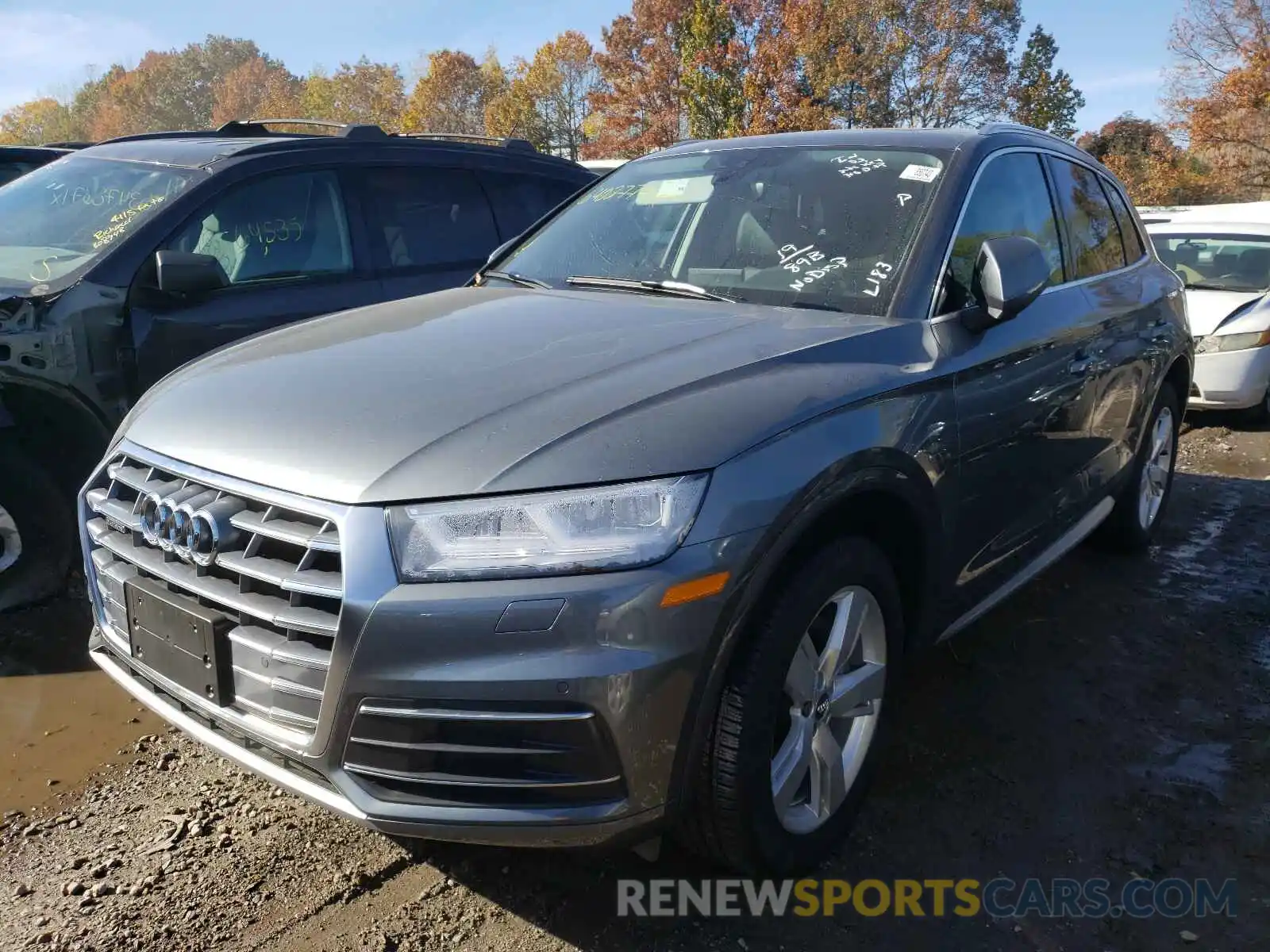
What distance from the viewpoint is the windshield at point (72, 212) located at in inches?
151

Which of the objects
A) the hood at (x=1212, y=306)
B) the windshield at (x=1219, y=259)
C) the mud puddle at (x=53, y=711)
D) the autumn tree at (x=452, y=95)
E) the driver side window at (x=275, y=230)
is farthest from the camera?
the autumn tree at (x=452, y=95)

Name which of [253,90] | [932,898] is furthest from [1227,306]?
[253,90]

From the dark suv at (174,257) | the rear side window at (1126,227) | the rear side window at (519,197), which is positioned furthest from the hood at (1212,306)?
the dark suv at (174,257)

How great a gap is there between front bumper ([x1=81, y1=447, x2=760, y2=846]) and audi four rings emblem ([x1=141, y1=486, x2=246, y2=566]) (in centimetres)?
33

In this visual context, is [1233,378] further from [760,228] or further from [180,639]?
[180,639]

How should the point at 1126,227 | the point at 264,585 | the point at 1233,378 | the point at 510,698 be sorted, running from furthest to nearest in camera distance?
the point at 1233,378 → the point at 1126,227 → the point at 264,585 → the point at 510,698

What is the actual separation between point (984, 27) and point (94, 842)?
122 feet

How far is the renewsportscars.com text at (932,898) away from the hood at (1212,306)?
20.4ft

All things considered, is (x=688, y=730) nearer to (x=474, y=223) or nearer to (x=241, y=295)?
(x=241, y=295)

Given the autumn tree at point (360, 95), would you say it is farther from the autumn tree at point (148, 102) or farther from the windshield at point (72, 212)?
the windshield at point (72, 212)

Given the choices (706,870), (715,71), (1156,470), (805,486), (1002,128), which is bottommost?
(706,870)

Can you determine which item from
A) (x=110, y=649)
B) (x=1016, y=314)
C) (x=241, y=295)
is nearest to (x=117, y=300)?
(x=241, y=295)

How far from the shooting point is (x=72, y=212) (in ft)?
13.8

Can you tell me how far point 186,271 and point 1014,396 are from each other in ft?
9.78
